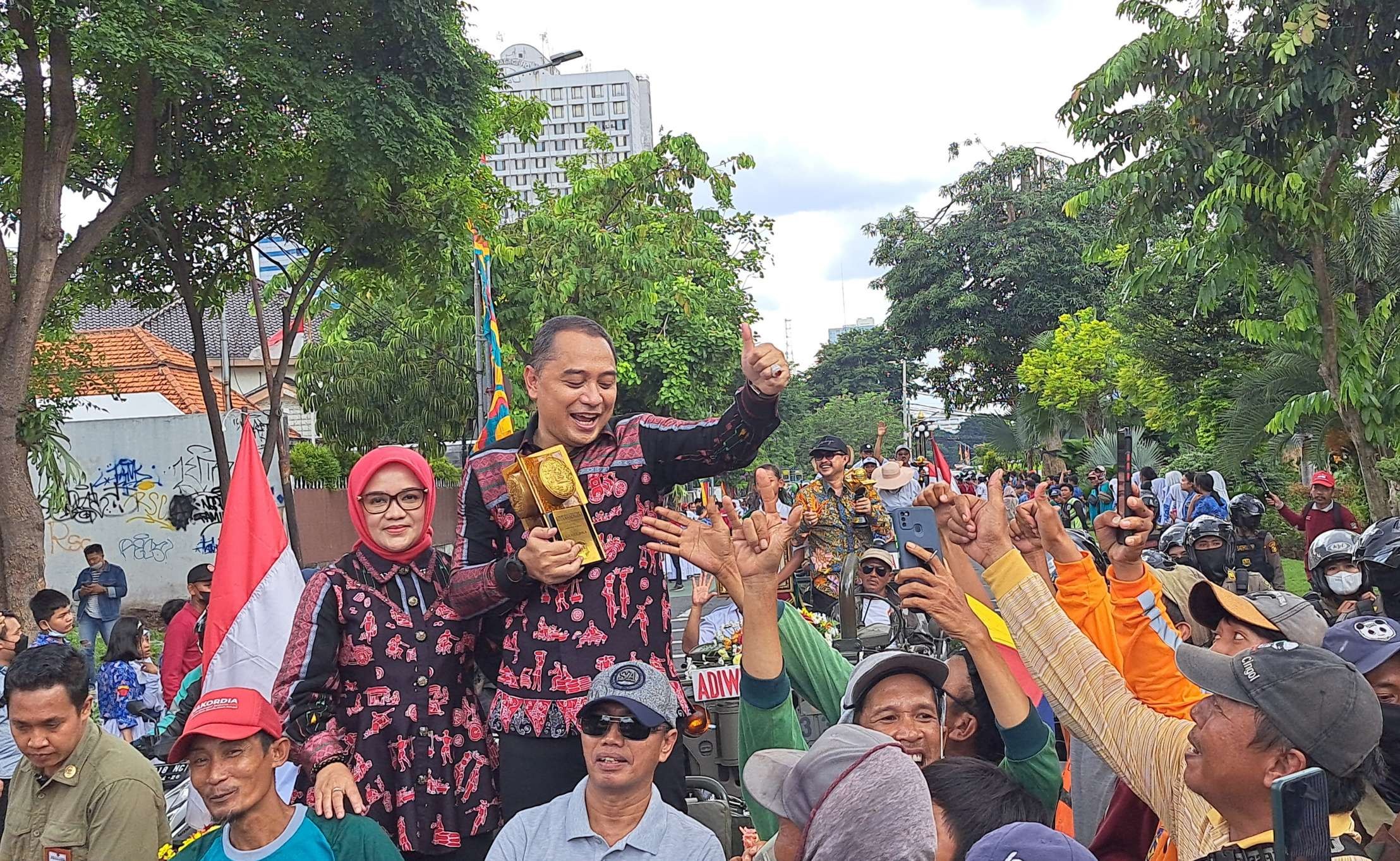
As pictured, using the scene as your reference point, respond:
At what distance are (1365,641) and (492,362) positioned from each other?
324 inches

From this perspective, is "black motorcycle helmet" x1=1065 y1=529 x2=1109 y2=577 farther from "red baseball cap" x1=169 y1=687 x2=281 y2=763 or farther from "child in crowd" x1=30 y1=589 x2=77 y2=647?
"child in crowd" x1=30 y1=589 x2=77 y2=647

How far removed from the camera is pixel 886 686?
349 centimetres

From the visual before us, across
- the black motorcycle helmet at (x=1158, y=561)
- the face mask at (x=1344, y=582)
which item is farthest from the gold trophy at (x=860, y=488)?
the face mask at (x=1344, y=582)

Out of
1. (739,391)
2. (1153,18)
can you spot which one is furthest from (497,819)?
(1153,18)

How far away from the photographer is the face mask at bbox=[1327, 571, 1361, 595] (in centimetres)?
618

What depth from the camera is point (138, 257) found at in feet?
43.8

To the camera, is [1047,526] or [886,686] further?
[1047,526]

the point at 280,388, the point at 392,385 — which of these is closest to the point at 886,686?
the point at 280,388

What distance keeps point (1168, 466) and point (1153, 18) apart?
59.8ft

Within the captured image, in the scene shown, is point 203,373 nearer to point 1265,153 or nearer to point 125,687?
point 125,687

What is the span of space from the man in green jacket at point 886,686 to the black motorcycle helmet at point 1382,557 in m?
2.49

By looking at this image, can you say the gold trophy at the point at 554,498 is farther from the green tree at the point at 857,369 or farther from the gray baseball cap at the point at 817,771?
the green tree at the point at 857,369

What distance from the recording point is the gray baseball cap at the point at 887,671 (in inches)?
138

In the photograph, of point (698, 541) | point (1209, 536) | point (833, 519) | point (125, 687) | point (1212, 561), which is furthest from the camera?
point (1209, 536)
